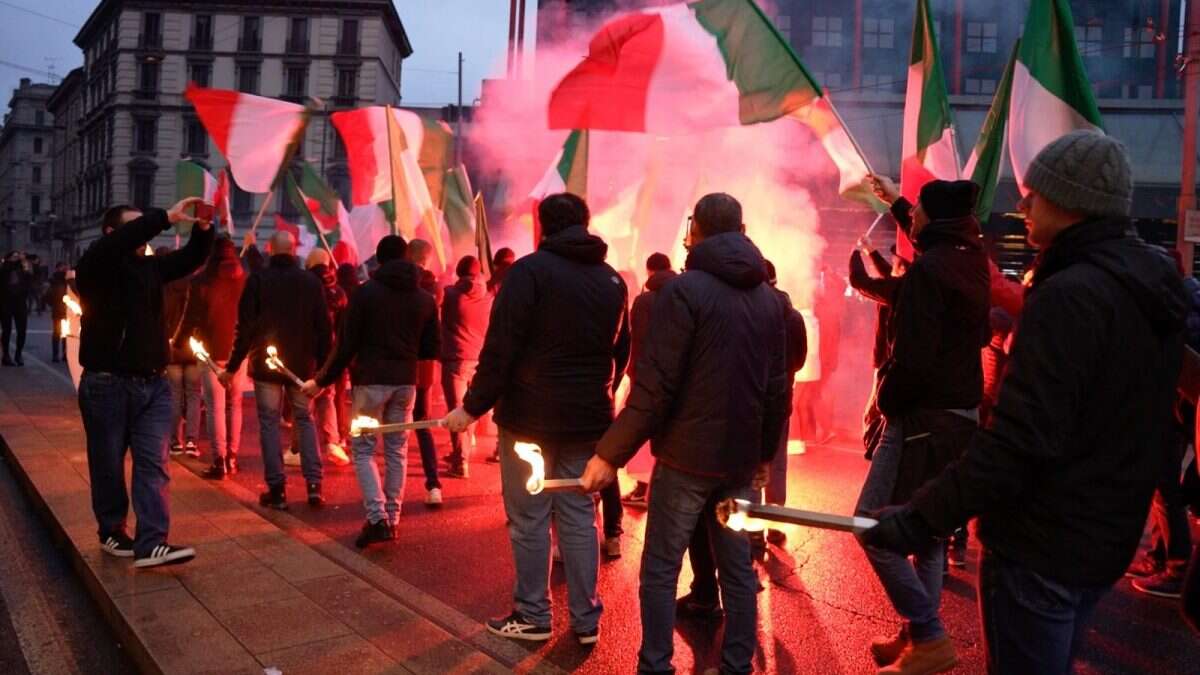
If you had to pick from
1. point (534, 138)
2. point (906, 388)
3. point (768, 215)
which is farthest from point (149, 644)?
point (534, 138)

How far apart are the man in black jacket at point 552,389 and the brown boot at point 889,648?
3.77 feet

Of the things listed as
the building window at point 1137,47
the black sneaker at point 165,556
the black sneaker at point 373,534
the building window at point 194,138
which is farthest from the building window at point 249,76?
the black sneaker at point 165,556

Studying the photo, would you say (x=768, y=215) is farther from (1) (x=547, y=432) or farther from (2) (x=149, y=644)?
(2) (x=149, y=644)

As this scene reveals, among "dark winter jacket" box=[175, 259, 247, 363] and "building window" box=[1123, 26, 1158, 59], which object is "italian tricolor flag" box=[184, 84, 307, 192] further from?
"building window" box=[1123, 26, 1158, 59]

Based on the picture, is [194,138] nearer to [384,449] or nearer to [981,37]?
[981,37]

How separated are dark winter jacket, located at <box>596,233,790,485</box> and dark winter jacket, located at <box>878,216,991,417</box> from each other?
0.55 m

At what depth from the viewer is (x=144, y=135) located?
59.6 metres

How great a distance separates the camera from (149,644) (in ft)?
12.8

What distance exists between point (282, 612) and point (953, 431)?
2.87 metres

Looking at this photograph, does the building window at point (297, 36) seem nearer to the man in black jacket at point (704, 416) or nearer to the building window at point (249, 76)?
the building window at point (249, 76)

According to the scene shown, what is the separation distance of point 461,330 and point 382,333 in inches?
97.0

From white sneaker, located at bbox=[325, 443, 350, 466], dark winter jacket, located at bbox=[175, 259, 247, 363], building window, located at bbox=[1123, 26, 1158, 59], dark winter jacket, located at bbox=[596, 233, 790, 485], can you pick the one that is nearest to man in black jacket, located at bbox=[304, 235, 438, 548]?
dark winter jacket, located at bbox=[175, 259, 247, 363]

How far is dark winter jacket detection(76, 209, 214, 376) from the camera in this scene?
15.6 feet

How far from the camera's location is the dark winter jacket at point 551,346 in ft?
13.3
